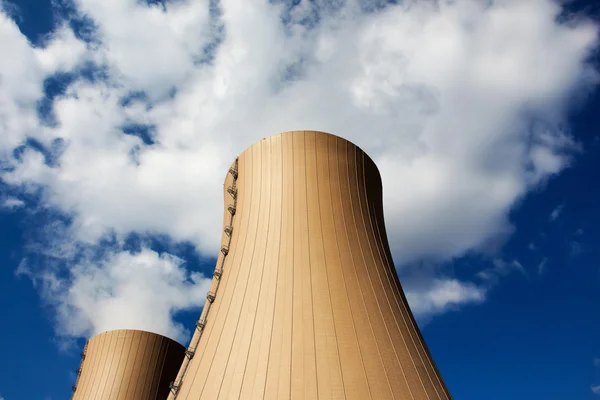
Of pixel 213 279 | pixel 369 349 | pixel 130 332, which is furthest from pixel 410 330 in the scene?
pixel 130 332

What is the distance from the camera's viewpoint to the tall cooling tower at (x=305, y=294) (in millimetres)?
8156

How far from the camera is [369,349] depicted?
852cm

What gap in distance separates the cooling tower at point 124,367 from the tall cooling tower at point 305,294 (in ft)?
29.8

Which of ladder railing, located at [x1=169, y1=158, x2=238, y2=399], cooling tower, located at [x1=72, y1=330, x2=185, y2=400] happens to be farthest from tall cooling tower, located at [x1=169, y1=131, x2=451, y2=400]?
cooling tower, located at [x1=72, y1=330, x2=185, y2=400]

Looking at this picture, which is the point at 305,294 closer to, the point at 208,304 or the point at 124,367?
the point at 208,304

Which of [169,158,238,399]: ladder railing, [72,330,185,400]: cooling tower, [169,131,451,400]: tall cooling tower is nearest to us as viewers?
[169,131,451,400]: tall cooling tower

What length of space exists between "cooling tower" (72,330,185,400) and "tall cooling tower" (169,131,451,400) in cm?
908

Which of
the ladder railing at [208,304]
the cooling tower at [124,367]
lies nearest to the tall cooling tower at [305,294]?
the ladder railing at [208,304]

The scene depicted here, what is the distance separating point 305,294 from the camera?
9.03 m

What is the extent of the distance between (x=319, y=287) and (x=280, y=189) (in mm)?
2563

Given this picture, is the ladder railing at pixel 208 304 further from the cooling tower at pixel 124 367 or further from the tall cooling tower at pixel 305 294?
the cooling tower at pixel 124 367

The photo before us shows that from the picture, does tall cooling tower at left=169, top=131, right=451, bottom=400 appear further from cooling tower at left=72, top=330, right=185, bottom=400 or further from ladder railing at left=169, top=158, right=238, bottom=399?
cooling tower at left=72, top=330, right=185, bottom=400

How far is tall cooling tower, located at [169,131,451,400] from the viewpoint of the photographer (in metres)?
8.16

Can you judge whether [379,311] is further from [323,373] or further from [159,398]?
[159,398]
